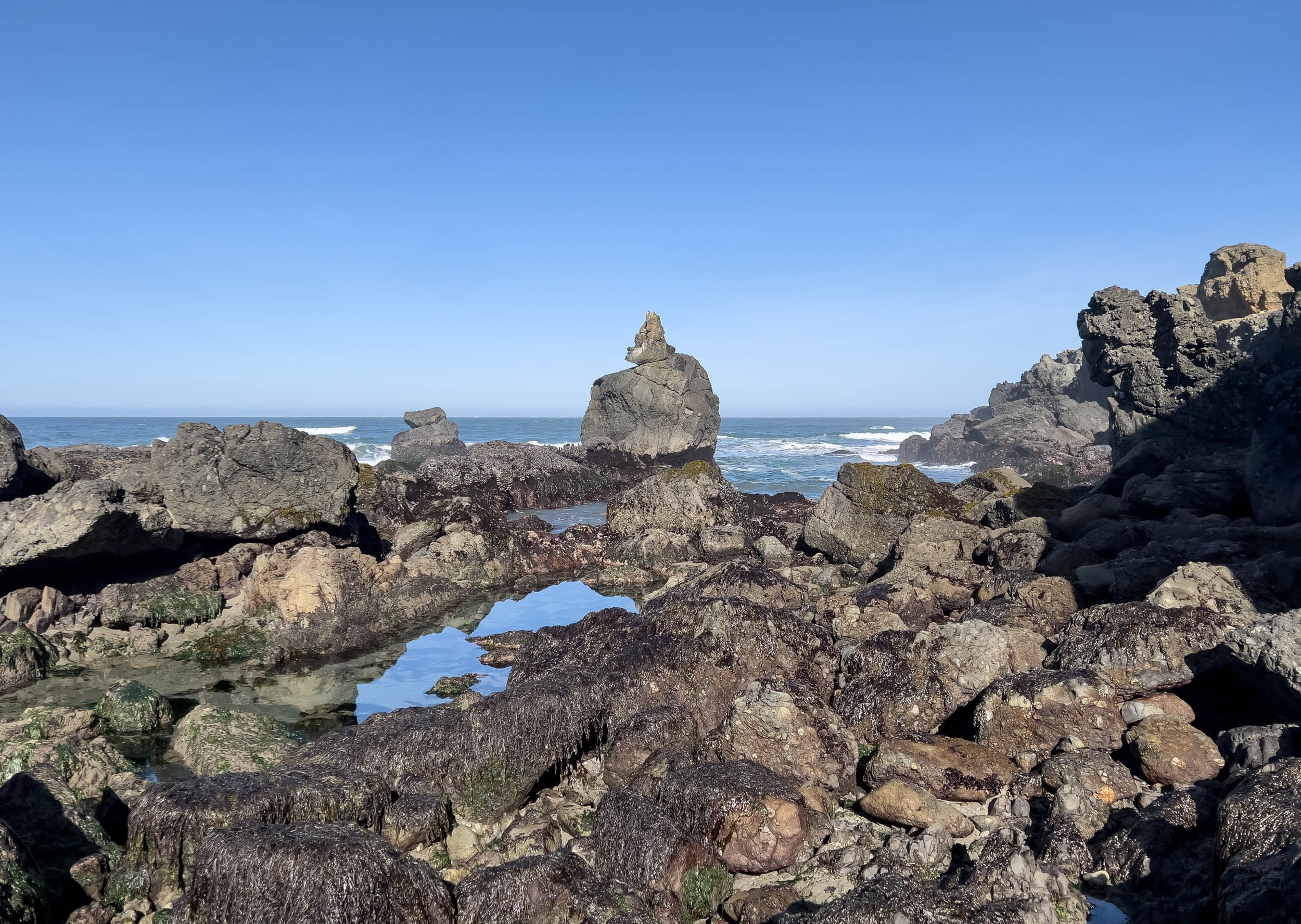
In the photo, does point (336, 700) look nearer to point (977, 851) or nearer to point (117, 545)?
point (117, 545)

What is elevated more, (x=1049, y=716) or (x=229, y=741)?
(x=1049, y=716)

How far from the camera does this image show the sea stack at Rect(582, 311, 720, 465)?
49.7 m

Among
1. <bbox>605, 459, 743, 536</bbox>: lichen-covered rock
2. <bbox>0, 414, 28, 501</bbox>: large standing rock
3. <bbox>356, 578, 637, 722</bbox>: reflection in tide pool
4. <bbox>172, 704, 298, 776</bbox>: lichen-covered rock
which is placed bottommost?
<bbox>356, 578, 637, 722</bbox>: reflection in tide pool

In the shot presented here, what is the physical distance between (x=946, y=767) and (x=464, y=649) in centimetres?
863

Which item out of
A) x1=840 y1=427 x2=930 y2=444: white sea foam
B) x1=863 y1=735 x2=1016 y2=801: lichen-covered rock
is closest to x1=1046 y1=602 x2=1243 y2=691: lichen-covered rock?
x1=863 y1=735 x2=1016 y2=801: lichen-covered rock

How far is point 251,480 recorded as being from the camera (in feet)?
53.3

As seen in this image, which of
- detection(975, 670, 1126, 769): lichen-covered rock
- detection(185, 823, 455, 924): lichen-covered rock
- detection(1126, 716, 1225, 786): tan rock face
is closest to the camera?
detection(185, 823, 455, 924): lichen-covered rock

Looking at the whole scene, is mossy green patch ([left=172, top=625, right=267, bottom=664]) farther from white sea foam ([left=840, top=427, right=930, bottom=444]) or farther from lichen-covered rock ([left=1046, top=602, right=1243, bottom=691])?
white sea foam ([left=840, top=427, right=930, bottom=444])

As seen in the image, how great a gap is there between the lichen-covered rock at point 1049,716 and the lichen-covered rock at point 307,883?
19.3 ft

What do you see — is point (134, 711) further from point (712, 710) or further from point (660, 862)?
point (660, 862)

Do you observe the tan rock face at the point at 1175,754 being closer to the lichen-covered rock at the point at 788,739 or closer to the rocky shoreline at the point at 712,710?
the rocky shoreline at the point at 712,710

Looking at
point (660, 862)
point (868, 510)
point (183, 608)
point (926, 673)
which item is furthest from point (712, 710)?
point (868, 510)

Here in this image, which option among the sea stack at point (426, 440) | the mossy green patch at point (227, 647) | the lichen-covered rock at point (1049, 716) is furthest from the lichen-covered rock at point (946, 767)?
the sea stack at point (426, 440)

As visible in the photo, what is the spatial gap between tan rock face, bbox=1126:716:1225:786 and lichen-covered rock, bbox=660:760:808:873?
11.3 ft
